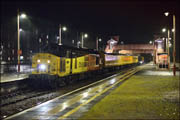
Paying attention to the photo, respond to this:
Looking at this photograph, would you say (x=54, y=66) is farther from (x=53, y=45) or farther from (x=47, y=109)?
(x=47, y=109)

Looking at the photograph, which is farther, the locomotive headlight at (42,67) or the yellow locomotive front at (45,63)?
the locomotive headlight at (42,67)

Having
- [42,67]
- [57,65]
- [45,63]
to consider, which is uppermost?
[45,63]

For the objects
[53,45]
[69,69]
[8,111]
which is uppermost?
[53,45]

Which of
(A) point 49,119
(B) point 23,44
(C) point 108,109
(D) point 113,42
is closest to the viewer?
(A) point 49,119

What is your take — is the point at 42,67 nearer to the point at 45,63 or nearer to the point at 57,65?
the point at 45,63

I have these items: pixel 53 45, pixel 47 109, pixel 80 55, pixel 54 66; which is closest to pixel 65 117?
pixel 47 109

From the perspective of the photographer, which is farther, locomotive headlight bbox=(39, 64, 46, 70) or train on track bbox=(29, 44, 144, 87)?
locomotive headlight bbox=(39, 64, 46, 70)

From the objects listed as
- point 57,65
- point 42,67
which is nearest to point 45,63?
point 42,67

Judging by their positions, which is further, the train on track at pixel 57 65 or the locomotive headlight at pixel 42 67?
the locomotive headlight at pixel 42 67

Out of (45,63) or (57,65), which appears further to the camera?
(45,63)

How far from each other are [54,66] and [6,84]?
4329 millimetres

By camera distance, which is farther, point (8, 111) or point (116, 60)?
point (116, 60)

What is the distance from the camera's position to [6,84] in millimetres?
19672

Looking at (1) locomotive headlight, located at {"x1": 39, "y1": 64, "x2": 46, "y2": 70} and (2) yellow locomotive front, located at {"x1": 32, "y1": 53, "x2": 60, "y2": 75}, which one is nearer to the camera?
(2) yellow locomotive front, located at {"x1": 32, "y1": 53, "x2": 60, "y2": 75}
